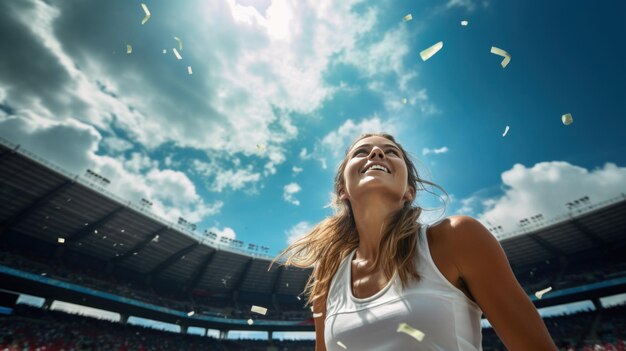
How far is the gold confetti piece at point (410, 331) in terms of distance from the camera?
128cm

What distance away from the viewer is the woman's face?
1919 mm

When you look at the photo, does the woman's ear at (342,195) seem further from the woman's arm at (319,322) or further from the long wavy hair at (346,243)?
the woman's arm at (319,322)

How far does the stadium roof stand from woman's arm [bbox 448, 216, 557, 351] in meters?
29.2

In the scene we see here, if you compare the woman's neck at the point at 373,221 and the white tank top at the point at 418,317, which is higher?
the woman's neck at the point at 373,221

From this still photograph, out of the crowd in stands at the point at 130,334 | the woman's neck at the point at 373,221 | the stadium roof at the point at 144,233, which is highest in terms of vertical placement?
the stadium roof at the point at 144,233

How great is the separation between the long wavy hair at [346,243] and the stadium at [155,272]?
2601 cm

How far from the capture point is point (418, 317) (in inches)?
51.1

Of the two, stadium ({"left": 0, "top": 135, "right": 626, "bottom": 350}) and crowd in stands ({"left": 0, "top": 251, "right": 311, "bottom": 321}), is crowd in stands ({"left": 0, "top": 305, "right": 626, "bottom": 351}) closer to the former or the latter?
stadium ({"left": 0, "top": 135, "right": 626, "bottom": 350})

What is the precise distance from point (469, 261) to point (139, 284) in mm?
39477

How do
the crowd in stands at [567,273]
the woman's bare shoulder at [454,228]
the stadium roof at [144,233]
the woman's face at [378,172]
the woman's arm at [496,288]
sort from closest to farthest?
1. the woman's arm at [496,288]
2. the woman's bare shoulder at [454,228]
3. the woman's face at [378,172]
4. the stadium roof at [144,233]
5. the crowd in stands at [567,273]

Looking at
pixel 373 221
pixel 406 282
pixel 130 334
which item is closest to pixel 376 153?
pixel 373 221

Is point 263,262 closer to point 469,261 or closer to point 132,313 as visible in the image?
point 132,313

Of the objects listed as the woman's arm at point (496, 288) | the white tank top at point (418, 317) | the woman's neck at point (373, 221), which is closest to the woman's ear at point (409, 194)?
the woman's neck at point (373, 221)

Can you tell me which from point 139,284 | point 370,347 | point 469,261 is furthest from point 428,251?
point 139,284
